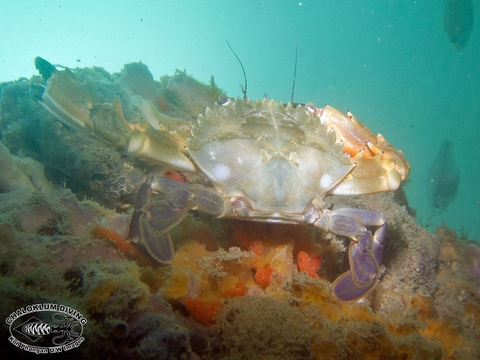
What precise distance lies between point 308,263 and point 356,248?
559 millimetres

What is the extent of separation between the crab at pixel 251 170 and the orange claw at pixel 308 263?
0.30m

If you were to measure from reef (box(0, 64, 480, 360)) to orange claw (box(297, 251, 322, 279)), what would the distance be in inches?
0.5

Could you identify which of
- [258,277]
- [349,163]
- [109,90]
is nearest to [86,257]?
[258,277]

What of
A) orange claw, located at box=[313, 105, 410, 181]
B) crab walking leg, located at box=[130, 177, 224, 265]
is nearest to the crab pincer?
orange claw, located at box=[313, 105, 410, 181]

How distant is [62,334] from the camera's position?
150 centimetres

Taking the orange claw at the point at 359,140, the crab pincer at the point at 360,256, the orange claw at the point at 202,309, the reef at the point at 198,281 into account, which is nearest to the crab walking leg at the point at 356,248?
the crab pincer at the point at 360,256

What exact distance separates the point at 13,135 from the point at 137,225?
4133mm

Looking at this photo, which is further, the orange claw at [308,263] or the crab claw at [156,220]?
the orange claw at [308,263]

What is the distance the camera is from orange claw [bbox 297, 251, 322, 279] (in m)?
2.86

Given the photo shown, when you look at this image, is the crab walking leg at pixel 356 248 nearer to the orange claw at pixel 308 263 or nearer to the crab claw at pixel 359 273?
the crab claw at pixel 359 273

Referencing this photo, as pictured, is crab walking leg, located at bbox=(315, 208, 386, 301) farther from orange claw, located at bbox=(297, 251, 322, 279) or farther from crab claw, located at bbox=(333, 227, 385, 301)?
orange claw, located at bbox=(297, 251, 322, 279)

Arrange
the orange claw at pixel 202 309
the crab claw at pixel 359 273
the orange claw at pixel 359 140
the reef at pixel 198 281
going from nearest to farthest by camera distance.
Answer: the reef at pixel 198 281 → the orange claw at pixel 202 309 → the crab claw at pixel 359 273 → the orange claw at pixel 359 140

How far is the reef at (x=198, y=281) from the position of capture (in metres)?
1.66

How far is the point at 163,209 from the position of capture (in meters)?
2.54
